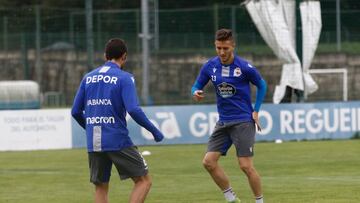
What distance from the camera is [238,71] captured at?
498 inches

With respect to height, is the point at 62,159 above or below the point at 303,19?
below

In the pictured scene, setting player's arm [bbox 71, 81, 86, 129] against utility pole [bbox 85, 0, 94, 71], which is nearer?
player's arm [bbox 71, 81, 86, 129]

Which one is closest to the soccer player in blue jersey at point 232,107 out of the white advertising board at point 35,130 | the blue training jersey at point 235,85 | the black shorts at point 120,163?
the blue training jersey at point 235,85

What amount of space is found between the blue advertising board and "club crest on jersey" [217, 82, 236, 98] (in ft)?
38.5

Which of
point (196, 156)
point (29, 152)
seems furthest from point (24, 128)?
point (196, 156)

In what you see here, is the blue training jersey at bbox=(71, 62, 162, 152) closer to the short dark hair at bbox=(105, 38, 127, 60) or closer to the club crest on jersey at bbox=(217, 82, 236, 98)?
the short dark hair at bbox=(105, 38, 127, 60)

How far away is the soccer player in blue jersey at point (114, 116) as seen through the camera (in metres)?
10.7

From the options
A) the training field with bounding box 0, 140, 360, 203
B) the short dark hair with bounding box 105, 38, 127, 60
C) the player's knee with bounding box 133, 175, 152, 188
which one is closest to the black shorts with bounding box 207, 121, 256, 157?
the training field with bounding box 0, 140, 360, 203

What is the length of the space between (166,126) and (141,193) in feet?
45.6

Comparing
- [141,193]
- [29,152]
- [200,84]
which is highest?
[200,84]

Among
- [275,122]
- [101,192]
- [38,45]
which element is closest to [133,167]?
[101,192]

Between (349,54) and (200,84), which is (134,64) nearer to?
(349,54)

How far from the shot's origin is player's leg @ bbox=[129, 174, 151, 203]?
10867mm

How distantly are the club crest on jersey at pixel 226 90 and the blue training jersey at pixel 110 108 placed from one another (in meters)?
2.14
